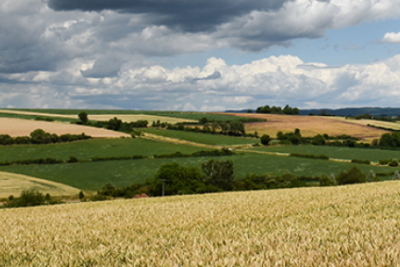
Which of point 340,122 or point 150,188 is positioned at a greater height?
point 340,122

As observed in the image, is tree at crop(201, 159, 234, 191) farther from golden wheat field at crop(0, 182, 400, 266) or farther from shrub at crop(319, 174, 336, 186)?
golden wheat field at crop(0, 182, 400, 266)

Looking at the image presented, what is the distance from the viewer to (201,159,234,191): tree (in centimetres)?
8089

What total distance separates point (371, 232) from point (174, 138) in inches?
4602

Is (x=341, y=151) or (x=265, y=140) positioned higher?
(x=265, y=140)

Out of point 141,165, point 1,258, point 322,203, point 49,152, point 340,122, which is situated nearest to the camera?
point 1,258

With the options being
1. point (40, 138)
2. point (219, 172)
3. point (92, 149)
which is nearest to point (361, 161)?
point (219, 172)

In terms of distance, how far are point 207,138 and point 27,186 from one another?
62.7m

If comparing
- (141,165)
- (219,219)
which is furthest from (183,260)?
(141,165)

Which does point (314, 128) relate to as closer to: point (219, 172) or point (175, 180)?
point (219, 172)

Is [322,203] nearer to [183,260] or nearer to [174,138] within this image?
[183,260]

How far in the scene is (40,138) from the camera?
111188 mm

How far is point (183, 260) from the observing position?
24.0ft

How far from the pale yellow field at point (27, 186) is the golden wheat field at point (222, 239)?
193 ft

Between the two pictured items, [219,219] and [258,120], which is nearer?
[219,219]
